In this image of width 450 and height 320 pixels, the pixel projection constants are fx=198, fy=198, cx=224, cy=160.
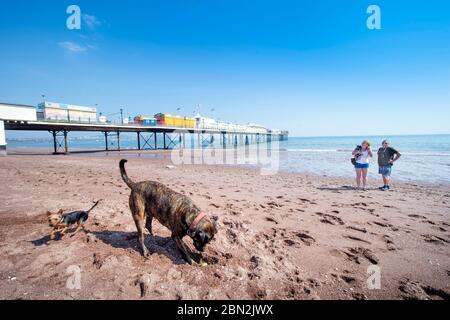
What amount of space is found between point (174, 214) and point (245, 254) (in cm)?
152

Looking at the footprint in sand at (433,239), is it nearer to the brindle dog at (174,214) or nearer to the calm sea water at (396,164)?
Result: the brindle dog at (174,214)

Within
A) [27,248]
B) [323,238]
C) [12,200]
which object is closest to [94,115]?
[12,200]

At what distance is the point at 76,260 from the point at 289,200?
246 inches

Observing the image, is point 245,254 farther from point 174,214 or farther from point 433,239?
point 433,239

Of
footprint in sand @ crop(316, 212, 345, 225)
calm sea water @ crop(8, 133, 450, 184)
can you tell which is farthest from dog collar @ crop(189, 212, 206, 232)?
calm sea water @ crop(8, 133, 450, 184)

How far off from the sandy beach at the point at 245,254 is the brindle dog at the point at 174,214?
1.45ft

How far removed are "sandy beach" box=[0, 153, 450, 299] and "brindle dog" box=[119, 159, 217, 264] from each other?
1.45 feet

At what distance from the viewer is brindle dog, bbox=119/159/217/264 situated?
3.14 m

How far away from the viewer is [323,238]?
443 cm

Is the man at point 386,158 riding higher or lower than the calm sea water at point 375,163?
higher

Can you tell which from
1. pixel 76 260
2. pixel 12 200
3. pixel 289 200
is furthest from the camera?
pixel 289 200

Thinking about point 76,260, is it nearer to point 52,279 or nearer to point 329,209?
point 52,279

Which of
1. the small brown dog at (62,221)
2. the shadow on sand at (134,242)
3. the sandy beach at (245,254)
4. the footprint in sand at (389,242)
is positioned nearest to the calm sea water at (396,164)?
the sandy beach at (245,254)

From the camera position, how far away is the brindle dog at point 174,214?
10.3 feet
